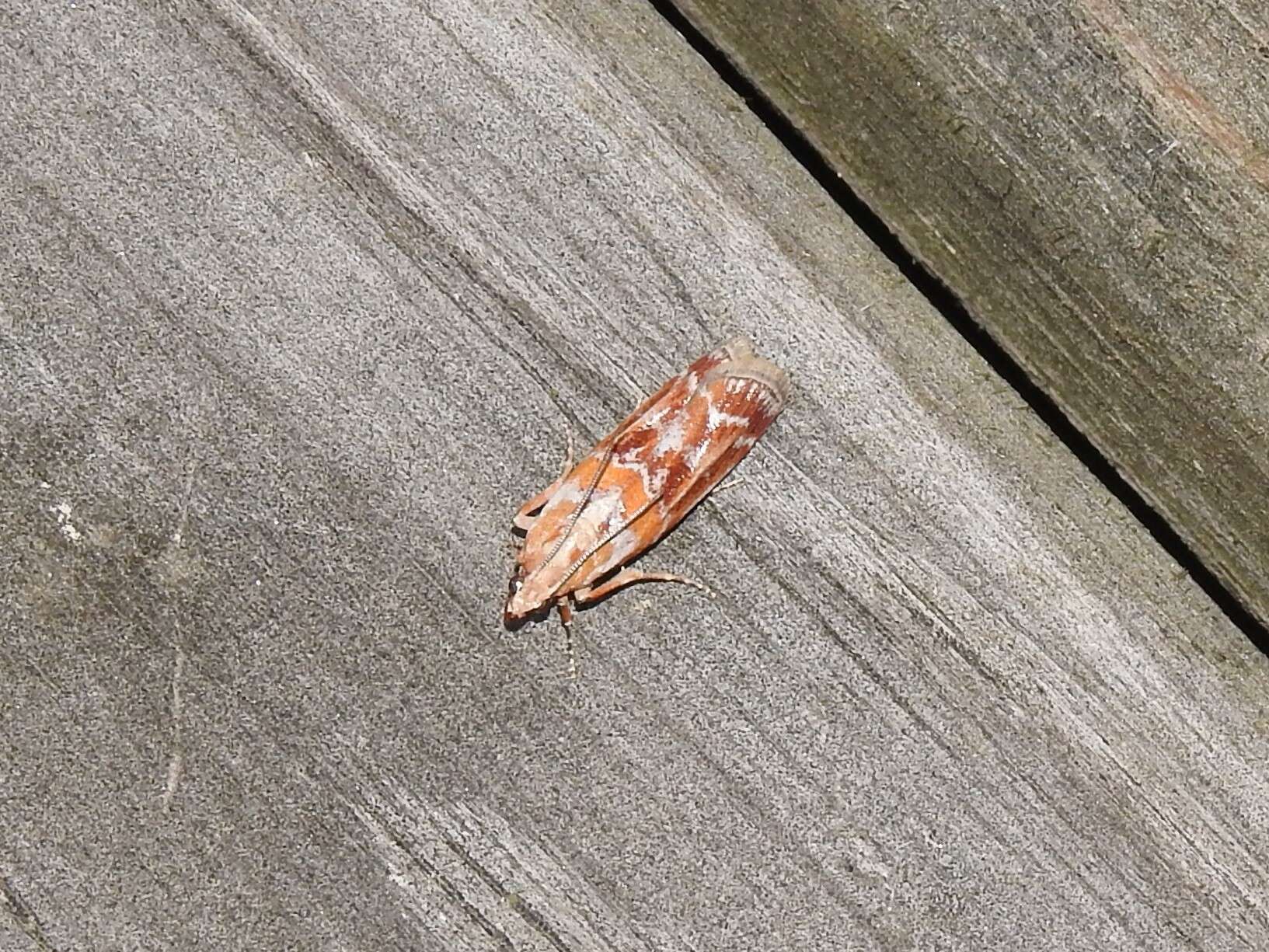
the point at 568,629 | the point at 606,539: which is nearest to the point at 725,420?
the point at 606,539

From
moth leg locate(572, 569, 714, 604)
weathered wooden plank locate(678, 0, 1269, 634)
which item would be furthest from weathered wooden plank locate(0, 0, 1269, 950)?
weathered wooden plank locate(678, 0, 1269, 634)

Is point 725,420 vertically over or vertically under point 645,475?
over

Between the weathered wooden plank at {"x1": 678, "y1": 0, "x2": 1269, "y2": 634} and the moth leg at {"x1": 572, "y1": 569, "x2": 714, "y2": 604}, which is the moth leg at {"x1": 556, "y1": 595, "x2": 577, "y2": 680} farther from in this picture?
the weathered wooden plank at {"x1": 678, "y1": 0, "x2": 1269, "y2": 634}

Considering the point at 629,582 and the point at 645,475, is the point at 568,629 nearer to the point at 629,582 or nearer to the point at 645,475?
the point at 629,582

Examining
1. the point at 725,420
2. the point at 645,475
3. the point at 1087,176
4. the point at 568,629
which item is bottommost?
the point at 568,629

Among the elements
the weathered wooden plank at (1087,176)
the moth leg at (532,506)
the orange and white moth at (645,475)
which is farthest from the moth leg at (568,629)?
the weathered wooden plank at (1087,176)

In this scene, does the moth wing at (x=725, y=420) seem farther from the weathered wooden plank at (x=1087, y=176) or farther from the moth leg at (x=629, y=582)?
the weathered wooden plank at (x=1087, y=176)
